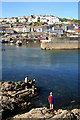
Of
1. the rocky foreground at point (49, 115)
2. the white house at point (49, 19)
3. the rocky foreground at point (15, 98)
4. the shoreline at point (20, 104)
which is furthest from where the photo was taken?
the white house at point (49, 19)

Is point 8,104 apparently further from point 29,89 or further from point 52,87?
point 52,87

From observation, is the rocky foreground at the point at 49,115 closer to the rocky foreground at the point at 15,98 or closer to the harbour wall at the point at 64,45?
the rocky foreground at the point at 15,98

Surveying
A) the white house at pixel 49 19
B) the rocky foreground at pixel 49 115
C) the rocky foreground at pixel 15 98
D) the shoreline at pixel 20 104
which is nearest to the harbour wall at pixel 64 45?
the rocky foreground at pixel 15 98

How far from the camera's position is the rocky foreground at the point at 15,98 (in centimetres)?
745

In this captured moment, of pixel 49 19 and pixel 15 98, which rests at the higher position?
pixel 49 19

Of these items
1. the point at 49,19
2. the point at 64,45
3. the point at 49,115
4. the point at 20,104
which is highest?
the point at 49,19

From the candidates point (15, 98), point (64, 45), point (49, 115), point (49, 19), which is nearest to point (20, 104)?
point (15, 98)

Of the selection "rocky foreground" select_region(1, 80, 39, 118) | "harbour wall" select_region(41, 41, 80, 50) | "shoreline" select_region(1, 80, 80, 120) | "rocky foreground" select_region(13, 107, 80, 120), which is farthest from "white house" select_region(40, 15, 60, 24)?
"rocky foreground" select_region(13, 107, 80, 120)

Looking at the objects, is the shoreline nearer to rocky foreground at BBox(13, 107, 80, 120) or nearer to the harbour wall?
rocky foreground at BBox(13, 107, 80, 120)

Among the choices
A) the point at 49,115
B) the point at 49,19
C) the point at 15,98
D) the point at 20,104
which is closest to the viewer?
the point at 49,115

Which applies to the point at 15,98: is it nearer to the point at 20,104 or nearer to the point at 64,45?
the point at 20,104

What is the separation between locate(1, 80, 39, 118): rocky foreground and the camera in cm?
745

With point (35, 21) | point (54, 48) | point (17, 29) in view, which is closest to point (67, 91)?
point (54, 48)

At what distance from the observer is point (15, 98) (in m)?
8.52
